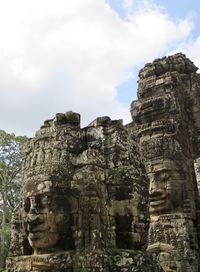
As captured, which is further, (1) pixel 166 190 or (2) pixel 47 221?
(1) pixel 166 190

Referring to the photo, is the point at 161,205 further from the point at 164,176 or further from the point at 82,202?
the point at 82,202

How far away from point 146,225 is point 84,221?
0.89 meters

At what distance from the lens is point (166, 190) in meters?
10.5

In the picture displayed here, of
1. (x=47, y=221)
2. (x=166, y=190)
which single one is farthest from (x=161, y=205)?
(x=47, y=221)

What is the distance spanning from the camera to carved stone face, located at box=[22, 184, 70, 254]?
4.79 m

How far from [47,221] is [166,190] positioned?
615cm

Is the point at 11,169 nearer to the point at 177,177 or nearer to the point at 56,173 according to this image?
the point at 177,177

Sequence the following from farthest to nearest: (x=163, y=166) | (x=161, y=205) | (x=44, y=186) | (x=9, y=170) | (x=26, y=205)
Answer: (x=9, y=170) < (x=163, y=166) < (x=161, y=205) < (x=26, y=205) < (x=44, y=186)

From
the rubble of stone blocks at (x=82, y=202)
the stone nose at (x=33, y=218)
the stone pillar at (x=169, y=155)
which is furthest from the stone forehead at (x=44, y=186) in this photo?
the stone pillar at (x=169, y=155)

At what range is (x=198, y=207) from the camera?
11055mm

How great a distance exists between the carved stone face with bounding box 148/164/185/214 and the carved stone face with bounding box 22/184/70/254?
5.91 metres

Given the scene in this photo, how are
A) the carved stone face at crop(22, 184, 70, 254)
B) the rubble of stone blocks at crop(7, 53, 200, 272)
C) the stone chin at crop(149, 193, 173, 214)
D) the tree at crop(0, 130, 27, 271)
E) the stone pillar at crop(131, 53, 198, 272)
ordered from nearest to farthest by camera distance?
the rubble of stone blocks at crop(7, 53, 200, 272), the carved stone face at crop(22, 184, 70, 254), the stone pillar at crop(131, 53, 198, 272), the stone chin at crop(149, 193, 173, 214), the tree at crop(0, 130, 27, 271)

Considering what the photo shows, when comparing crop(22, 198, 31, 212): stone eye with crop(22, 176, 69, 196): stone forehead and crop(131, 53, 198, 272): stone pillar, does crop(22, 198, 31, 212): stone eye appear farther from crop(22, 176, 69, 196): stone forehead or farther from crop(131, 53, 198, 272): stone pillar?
crop(131, 53, 198, 272): stone pillar

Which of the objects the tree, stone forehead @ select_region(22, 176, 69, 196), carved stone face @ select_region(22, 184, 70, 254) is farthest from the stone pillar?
the tree
